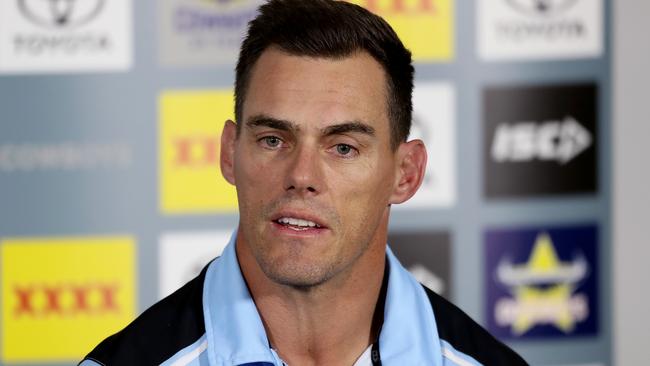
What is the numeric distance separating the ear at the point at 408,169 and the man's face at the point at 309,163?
0.30ft

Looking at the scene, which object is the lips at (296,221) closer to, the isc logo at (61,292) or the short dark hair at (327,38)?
the short dark hair at (327,38)

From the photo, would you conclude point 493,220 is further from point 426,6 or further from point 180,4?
point 180,4

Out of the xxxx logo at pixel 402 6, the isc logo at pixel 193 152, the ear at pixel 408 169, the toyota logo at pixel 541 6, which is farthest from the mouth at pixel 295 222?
the toyota logo at pixel 541 6

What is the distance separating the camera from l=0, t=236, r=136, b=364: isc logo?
9.25 ft

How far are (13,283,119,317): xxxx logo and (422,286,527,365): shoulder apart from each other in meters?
1.37

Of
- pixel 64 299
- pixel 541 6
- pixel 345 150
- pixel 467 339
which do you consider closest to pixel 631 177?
pixel 541 6

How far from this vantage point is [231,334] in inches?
59.9

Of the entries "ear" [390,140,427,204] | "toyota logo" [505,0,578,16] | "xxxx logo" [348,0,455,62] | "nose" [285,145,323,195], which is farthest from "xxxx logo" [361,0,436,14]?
"nose" [285,145,323,195]

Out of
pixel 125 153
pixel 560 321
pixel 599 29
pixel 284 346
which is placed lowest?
pixel 560 321

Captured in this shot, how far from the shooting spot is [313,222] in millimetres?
1436

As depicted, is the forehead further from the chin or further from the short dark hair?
the chin

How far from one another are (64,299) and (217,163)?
544 mm

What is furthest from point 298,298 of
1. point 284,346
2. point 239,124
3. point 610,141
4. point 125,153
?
point 610,141

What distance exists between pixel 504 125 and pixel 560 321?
57 cm
